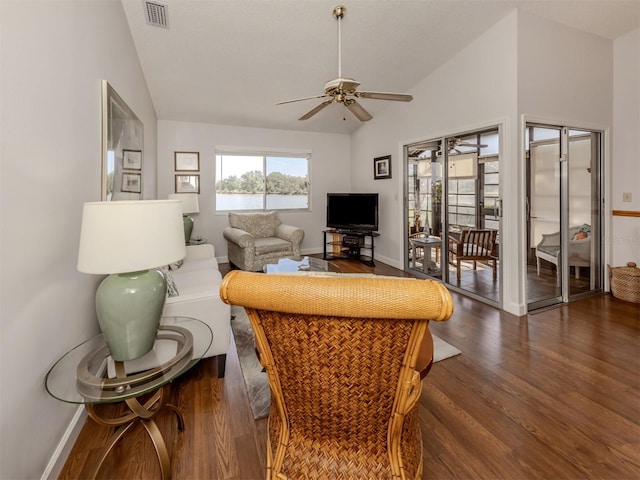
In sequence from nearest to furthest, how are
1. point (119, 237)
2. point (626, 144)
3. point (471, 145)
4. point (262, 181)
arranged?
point (119, 237), point (626, 144), point (471, 145), point (262, 181)

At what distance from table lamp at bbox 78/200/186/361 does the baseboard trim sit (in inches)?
18.7

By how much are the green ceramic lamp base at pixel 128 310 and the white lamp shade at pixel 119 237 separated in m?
0.15

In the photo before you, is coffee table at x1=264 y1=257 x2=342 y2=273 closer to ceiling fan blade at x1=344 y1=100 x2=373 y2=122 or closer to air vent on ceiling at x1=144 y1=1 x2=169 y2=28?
ceiling fan blade at x1=344 y1=100 x2=373 y2=122

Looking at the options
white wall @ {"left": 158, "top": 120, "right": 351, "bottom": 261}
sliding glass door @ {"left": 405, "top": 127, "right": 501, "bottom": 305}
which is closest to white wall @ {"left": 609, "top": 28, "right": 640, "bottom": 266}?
Answer: sliding glass door @ {"left": 405, "top": 127, "right": 501, "bottom": 305}

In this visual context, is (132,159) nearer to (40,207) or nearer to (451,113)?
(40,207)

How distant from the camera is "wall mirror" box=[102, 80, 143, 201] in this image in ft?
6.94

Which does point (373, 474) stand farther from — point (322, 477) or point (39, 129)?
point (39, 129)

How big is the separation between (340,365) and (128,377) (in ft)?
2.91

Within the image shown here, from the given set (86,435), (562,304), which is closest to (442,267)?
(562,304)

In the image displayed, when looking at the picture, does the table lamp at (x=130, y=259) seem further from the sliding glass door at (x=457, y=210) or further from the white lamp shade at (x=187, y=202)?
the sliding glass door at (x=457, y=210)

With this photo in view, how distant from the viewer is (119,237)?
1.21 metres

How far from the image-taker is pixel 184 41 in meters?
3.21

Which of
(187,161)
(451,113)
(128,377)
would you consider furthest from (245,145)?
(128,377)

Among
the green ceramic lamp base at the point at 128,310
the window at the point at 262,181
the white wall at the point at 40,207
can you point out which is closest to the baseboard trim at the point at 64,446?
the white wall at the point at 40,207
